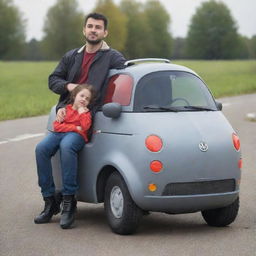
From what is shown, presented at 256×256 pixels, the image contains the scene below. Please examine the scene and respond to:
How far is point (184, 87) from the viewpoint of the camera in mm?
8039

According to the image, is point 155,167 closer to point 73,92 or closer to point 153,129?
point 153,129

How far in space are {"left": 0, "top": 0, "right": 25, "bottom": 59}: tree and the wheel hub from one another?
A: 416 ft

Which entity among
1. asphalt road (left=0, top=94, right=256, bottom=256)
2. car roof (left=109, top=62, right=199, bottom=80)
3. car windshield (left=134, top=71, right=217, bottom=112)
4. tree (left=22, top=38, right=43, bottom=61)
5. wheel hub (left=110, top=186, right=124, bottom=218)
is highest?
car roof (left=109, top=62, right=199, bottom=80)

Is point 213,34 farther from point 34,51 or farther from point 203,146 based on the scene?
point 203,146

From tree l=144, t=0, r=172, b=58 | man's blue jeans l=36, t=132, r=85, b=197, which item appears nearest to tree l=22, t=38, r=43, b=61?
tree l=144, t=0, r=172, b=58

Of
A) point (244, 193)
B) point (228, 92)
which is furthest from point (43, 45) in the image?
point (244, 193)

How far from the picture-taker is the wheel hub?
7.61 metres

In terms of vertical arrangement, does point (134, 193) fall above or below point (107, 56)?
below

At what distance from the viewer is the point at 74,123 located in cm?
805

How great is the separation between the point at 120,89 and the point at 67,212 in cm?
117

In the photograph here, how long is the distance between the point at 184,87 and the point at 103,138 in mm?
855

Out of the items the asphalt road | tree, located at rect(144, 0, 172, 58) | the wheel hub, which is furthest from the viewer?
tree, located at rect(144, 0, 172, 58)

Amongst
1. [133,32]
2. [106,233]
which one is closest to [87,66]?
[106,233]

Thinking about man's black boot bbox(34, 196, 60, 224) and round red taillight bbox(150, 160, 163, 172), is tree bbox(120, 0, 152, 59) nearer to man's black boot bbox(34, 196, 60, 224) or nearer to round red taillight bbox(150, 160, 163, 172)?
man's black boot bbox(34, 196, 60, 224)
